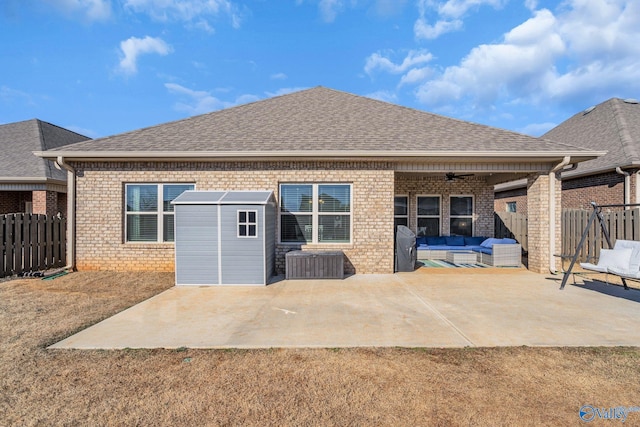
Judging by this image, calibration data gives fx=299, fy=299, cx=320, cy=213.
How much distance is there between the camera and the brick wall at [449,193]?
12.5 metres

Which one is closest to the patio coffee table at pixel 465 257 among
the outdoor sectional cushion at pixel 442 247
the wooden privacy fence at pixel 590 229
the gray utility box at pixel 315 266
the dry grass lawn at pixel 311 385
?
the outdoor sectional cushion at pixel 442 247

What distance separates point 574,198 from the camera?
1349 centimetres

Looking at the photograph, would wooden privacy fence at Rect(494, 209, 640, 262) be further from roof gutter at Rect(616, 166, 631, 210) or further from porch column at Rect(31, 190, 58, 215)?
porch column at Rect(31, 190, 58, 215)

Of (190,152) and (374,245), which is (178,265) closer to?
(190,152)

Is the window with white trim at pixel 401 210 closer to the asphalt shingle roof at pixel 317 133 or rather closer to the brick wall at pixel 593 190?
the asphalt shingle roof at pixel 317 133

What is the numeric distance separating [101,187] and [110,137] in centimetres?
164

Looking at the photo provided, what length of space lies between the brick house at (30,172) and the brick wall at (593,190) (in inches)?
886

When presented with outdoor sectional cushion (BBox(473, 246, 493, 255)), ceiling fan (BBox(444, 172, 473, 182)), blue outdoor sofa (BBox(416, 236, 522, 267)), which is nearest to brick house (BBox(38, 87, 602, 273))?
blue outdoor sofa (BBox(416, 236, 522, 267))

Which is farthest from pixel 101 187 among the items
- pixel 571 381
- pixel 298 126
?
pixel 571 381

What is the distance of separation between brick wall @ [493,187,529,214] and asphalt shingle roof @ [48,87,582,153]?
9095 millimetres

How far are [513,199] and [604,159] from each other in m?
5.78

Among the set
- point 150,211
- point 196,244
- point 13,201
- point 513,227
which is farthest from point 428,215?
point 13,201

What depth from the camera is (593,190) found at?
1253 centimetres

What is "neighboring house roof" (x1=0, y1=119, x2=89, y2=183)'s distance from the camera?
40.2 feet
